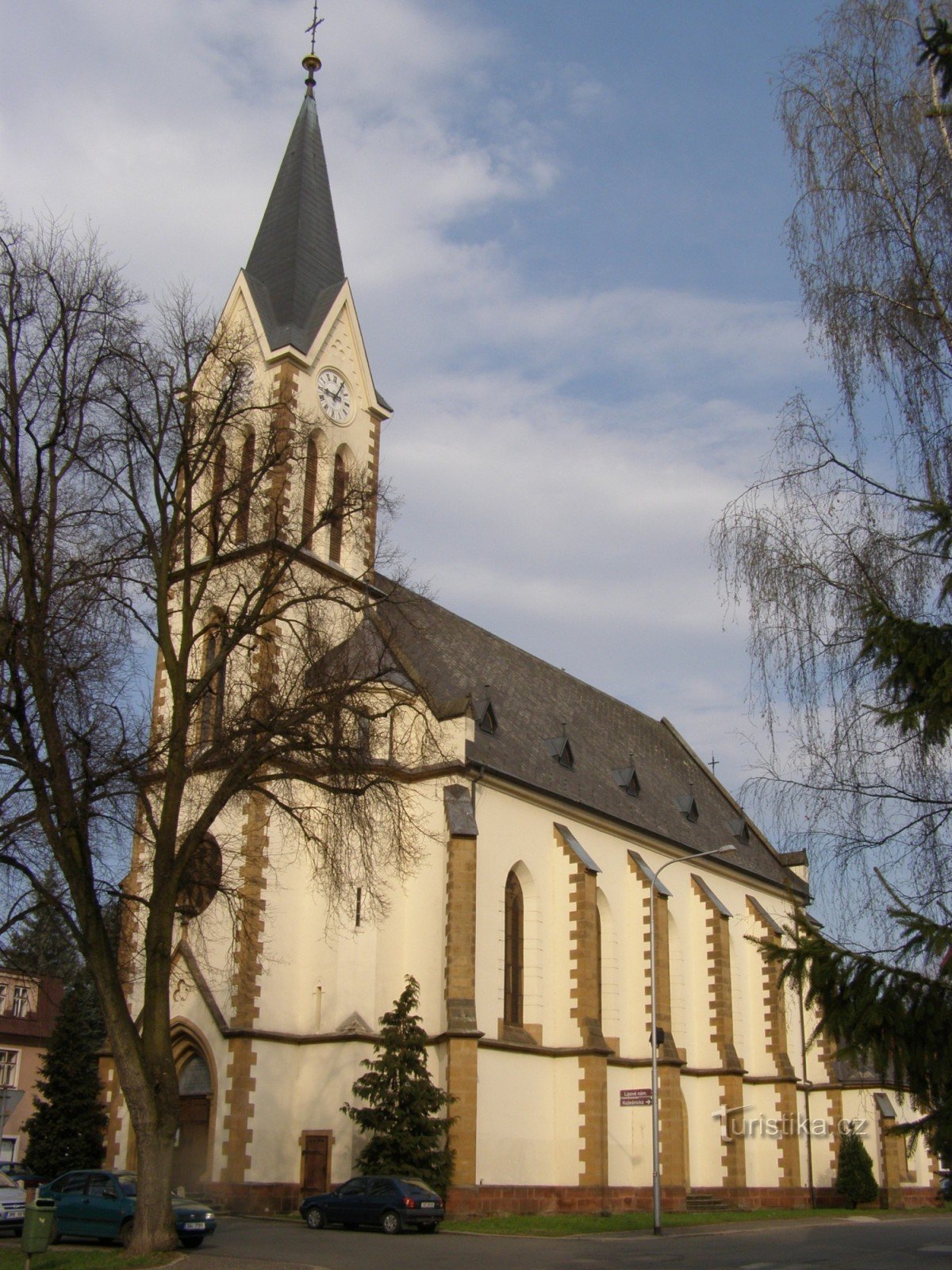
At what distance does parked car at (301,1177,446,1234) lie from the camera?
23656 millimetres

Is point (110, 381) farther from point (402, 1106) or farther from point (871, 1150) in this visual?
point (871, 1150)

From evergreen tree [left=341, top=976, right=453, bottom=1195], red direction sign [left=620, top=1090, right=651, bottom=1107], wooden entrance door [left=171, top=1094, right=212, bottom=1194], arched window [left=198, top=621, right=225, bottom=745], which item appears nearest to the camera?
arched window [left=198, top=621, right=225, bottom=745]

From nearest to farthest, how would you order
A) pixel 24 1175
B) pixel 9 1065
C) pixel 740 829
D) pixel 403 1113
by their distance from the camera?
1. pixel 403 1113
2. pixel 24 1175
3. pixel 740 829
4. pixel 9 1065

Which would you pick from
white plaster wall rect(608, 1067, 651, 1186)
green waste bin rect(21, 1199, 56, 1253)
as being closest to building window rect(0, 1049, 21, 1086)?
white plaster wall rect(608, 1067, 651, 1186)

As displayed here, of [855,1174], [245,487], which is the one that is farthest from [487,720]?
[855,1174]

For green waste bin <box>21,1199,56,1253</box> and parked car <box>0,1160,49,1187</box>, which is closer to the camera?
green waste bin <box>21,1199,56,1253</box>

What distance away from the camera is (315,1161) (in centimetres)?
2739

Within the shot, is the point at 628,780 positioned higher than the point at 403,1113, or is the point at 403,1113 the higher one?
the point at 628,780

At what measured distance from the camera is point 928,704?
9.90 metres

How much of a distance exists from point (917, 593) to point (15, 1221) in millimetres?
21980

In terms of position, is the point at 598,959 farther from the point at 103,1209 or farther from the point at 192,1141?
the point at 103,1209

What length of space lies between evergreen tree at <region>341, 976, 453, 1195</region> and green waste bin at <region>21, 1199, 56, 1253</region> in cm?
1027

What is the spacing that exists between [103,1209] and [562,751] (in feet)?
61.3

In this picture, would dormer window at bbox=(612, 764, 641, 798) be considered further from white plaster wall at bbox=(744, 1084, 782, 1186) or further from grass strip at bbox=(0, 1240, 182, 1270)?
grass strip at bbox=(0, 1240, 182, 1270)
